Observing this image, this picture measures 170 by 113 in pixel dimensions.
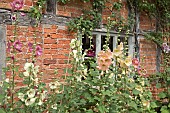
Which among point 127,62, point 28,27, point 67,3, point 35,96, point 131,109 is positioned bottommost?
point 131,109

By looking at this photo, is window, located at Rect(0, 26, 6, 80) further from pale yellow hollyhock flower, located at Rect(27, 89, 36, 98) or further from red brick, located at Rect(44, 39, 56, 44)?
pale yellow hollyhock flower, located at Rect(27, 89, 36, 98)

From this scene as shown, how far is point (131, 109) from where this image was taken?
3227 millimetres

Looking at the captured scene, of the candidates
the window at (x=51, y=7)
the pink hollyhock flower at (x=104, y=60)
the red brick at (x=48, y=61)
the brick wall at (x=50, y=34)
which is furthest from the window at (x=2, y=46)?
the pink hollyhock flower at (x=104, y=60)

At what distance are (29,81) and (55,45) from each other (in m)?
1.69

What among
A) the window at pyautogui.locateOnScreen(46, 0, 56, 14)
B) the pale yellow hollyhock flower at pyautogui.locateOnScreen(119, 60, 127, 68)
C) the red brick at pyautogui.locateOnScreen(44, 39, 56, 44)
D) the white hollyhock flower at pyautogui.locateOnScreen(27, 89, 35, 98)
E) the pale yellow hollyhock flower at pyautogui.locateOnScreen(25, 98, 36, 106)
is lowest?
the pale yellow hollyhock flower at pyautogui.locateOnScreen(25, 98, 36, 106)

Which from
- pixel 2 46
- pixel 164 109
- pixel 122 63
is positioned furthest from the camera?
pixel 164 109

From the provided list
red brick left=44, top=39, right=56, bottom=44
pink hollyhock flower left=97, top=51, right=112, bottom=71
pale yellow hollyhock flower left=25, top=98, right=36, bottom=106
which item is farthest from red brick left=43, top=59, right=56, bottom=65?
pale yellow hollyhock flower left=25, top=98, right=36, bottom=106

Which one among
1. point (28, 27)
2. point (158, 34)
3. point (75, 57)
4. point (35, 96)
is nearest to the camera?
point (35, 96)

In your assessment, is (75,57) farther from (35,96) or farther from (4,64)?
(4,64)

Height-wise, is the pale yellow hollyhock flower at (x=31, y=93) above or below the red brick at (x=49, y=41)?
below

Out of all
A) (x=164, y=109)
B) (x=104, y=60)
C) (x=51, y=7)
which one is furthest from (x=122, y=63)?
(x=51, y=7)

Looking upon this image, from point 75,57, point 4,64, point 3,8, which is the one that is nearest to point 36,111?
point 75,57

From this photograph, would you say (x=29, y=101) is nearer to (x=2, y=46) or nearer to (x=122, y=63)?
(x=122, y=63)

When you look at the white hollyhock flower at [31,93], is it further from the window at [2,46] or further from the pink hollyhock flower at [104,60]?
the window at [2,46]
